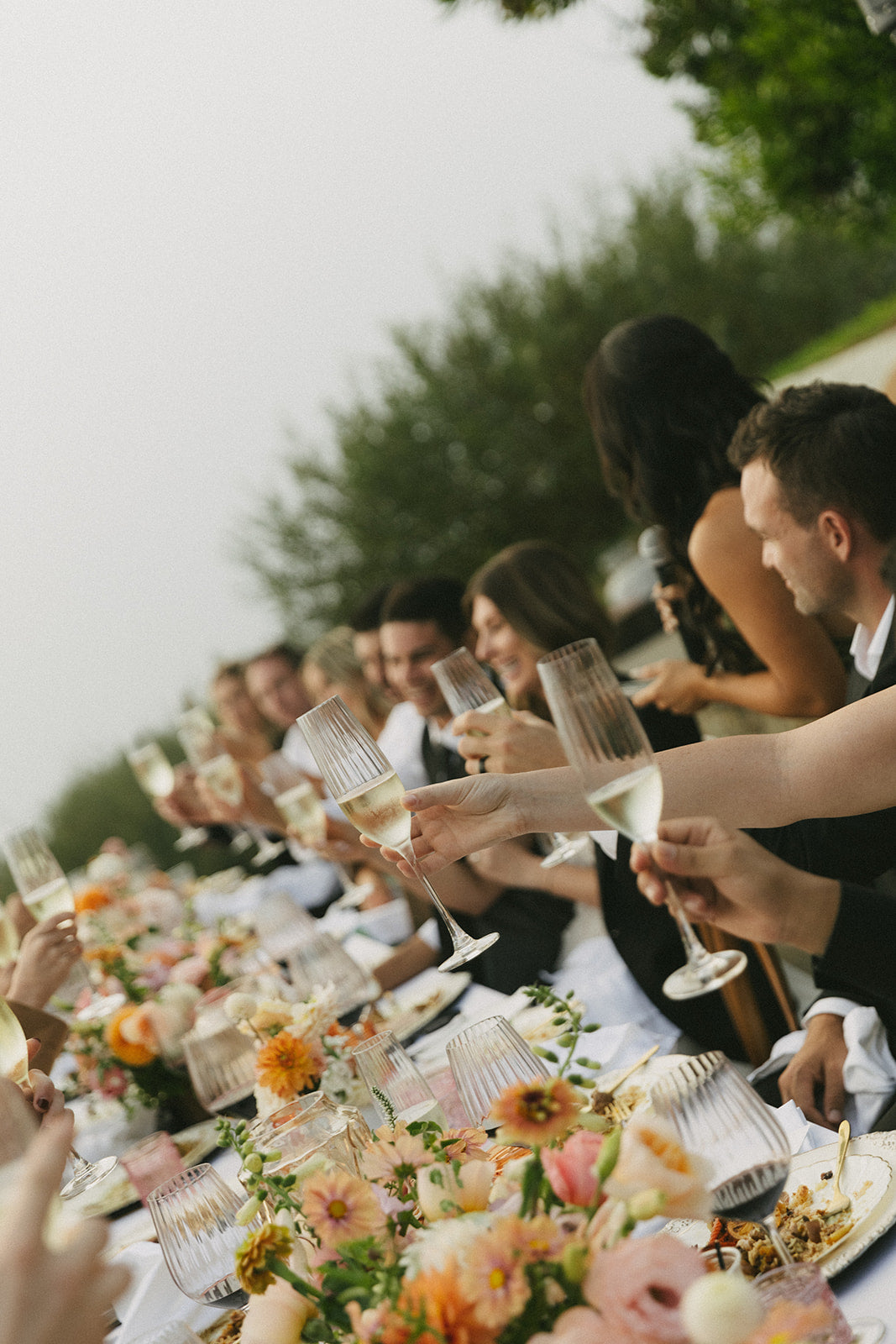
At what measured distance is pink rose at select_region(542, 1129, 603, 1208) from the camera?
0.80 m

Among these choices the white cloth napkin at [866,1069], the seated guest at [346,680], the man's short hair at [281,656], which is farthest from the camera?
the man's short hair at [281,656]

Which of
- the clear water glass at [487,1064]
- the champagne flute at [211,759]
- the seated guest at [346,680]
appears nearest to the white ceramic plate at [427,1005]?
the clear water glass at [487,1064]

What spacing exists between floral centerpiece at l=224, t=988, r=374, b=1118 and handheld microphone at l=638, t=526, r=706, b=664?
1.97 m

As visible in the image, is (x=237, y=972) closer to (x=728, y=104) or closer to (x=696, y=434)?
(x=696, y=434)

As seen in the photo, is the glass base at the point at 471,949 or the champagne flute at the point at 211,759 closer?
the glass base at the point at 471,949

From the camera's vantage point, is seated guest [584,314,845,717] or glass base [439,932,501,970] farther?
seated guest [584,314,845,717]

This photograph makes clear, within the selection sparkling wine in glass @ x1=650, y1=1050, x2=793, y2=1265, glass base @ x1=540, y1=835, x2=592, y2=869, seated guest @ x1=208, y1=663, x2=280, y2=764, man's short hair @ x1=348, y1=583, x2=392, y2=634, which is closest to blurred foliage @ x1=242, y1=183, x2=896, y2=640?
seated guest @ x1=208, y1=663, x2=280, y2=764

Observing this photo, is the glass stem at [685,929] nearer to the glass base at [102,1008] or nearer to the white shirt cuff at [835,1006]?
the white shirt cuff at [835,1006]

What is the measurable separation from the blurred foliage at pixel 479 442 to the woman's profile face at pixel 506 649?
1512 centimetres

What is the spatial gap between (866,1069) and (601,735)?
893 mm

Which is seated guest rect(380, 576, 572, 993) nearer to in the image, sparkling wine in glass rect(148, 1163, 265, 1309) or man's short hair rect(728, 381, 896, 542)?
man's short hair rect(728, 381, 896, 542)

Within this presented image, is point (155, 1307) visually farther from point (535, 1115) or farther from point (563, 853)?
point (535, 1115)

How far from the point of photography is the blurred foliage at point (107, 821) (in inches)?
473

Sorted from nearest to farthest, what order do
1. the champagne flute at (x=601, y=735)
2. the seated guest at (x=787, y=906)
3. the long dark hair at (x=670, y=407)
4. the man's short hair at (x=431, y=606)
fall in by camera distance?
the champagne flute at (x=601, y=735) → the seated guest at (x=787, y=906) → the long dark hair at (x=670, y=407) → the man's short hair at (x=431, y=606)
